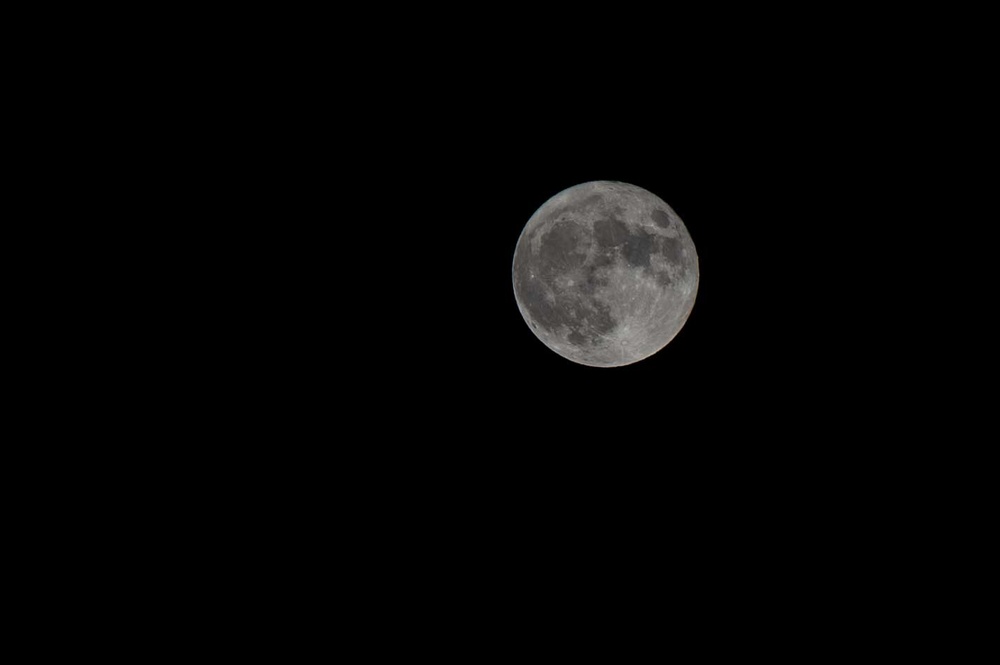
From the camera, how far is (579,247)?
4.65m

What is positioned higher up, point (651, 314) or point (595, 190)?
point (595, 190)

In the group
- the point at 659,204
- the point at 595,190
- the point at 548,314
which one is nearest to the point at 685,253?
the point at 659,204

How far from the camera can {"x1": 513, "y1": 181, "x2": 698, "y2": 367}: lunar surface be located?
4617 millimetres

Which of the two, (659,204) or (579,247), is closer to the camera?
(579,247)

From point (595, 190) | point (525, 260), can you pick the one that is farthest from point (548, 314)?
point (595, 190)

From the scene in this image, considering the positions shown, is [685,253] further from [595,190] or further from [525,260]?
[525,260]

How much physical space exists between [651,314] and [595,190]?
1.09 m

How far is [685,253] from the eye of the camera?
16.2ft

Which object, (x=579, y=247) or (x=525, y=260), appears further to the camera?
(x=525, y=260)

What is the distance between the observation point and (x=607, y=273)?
458 centimetres

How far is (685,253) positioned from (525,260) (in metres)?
1.26

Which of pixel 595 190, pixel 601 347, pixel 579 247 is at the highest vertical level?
pixel 595 190

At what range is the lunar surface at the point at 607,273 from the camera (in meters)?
4.62

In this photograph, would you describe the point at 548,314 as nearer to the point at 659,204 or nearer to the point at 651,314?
the point at 651,314
